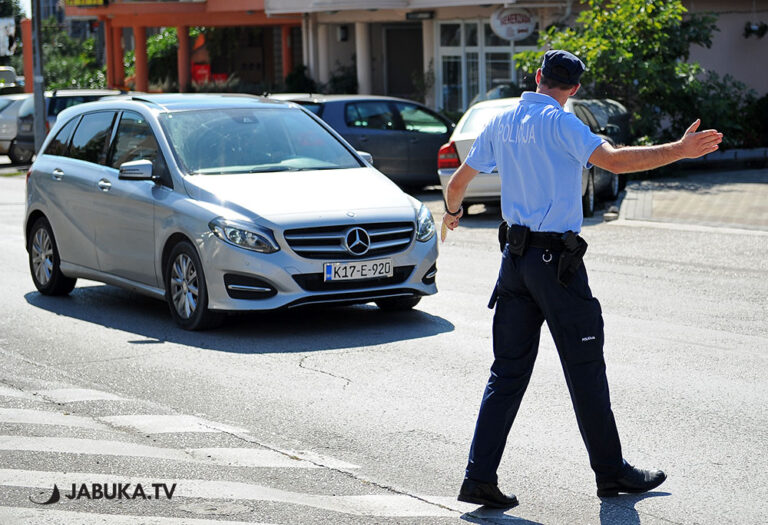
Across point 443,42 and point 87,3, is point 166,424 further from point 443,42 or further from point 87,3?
point 87,3

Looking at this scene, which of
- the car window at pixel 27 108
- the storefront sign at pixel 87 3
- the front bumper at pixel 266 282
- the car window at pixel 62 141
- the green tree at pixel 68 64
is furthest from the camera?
the green tree at pixel 68 64

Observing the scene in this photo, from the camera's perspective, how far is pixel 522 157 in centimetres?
522

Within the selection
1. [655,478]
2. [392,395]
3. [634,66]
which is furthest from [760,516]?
[634,66]

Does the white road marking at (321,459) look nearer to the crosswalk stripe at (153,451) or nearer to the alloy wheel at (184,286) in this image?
the crosswalk stripe at (153,451)

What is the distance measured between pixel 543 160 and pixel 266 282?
3.88m

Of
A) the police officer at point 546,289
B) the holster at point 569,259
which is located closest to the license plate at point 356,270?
the police officer at point 546,289

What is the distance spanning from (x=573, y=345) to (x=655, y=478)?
70cm

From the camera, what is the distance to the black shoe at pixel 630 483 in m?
5.29

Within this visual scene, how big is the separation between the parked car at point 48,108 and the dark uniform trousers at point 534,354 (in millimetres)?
22638

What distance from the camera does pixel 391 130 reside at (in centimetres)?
1983

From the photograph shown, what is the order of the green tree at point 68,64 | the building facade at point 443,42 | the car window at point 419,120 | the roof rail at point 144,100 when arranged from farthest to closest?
the green tree at point 68,64 < the building facade at point 443,42 < the car window at point 419,120 < the roof rail at point 144,100

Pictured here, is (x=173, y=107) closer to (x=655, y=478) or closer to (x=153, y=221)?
(x=153, y=221)

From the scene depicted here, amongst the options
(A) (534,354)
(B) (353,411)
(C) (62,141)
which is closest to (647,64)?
(C) (62,141)

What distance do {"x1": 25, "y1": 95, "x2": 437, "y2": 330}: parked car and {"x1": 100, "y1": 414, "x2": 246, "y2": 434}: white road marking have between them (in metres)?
2.04
